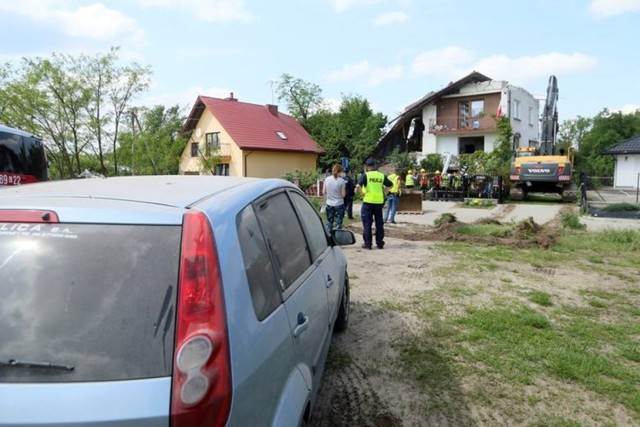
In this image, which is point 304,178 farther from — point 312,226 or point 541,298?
point 312,226

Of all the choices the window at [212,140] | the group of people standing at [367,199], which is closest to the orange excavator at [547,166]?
the group of people standing at [367,199]

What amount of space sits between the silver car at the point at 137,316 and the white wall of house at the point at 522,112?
35.0 m

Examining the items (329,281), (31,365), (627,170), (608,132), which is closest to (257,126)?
(627,170)

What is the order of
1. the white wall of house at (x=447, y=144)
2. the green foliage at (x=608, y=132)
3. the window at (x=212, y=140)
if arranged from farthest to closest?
the green foliage at (x=608, y=132) < the white wall of house at (x=447, y=144) < the window at (x=212, y=140)

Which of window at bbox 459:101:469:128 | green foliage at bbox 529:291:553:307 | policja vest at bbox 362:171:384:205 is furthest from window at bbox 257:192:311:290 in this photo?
window at bbox 459:101:469:128

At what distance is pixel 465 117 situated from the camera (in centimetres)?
3541

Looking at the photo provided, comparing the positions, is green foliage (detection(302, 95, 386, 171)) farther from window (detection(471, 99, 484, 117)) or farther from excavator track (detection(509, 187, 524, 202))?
excavator track (detection(509, 187, 524, 202))

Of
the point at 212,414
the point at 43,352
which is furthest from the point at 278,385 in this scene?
the point at 43,352

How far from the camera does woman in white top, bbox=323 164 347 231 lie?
33.5 ft

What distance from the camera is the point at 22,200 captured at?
1925 millimetres

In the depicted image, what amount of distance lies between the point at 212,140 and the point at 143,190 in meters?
36.0

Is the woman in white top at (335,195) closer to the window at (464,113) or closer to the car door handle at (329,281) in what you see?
the car door handle at (329,281)

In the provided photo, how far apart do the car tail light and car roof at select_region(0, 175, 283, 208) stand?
10.6 inches

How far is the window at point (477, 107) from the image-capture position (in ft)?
115
